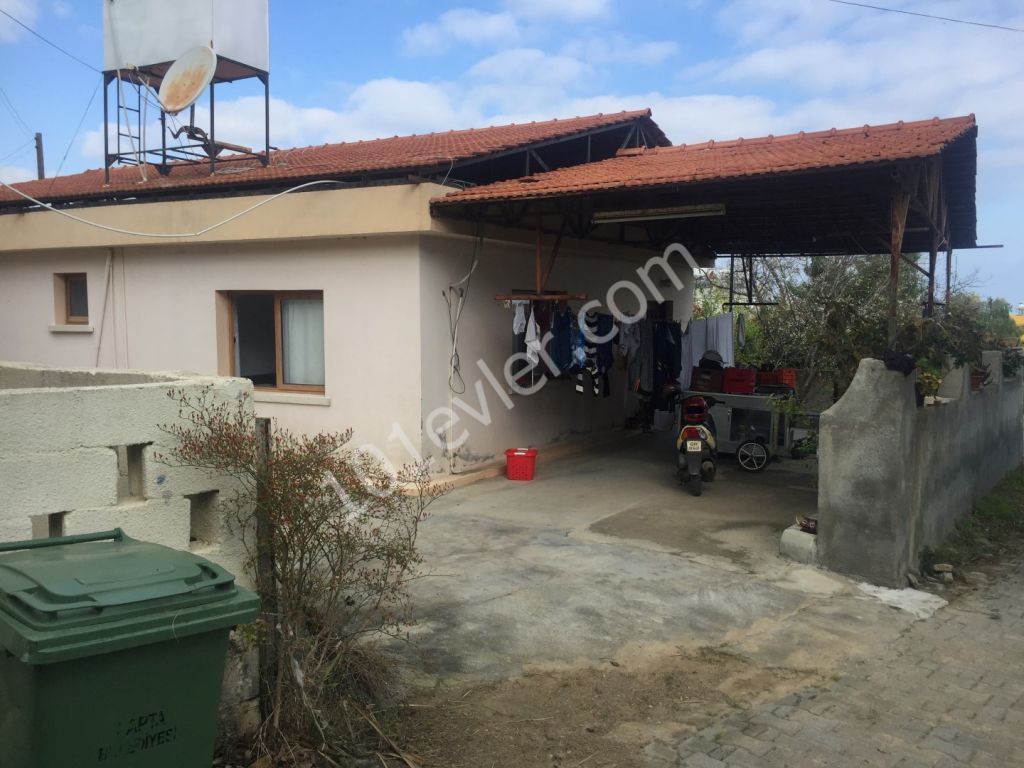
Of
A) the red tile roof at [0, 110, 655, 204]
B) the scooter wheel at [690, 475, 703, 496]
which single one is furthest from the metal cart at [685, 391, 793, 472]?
the red tile roof at [0, 110, 655, 204]

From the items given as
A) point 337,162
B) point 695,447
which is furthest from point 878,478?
point 337,162

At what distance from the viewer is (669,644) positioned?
502 centimetres

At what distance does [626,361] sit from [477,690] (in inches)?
322

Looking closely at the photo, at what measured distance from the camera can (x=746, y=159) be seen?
28.2 feet

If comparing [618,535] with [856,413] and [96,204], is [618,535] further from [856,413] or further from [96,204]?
[96,204]

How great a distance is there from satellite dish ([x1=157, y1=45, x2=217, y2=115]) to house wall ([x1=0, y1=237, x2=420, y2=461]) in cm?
197

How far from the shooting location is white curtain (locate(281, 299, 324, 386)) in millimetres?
10234

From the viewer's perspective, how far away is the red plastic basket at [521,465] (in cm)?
993

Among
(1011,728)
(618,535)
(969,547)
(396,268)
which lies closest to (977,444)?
(969,547)

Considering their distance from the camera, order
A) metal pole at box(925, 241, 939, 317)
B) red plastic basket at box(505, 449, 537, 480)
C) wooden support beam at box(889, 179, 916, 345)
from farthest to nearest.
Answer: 1. red plastic basket at box(505, 449, 537, 480)
2. metal pole at box(925, 241, 939, 317)
3. wooden support beam at box(889, 179, 916, 345)

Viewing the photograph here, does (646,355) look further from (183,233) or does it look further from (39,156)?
(39,156)

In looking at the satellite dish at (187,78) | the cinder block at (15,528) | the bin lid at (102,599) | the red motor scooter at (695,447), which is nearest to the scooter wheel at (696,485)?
the red motor scooter at (695,447)

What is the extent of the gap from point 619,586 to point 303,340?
232 inches

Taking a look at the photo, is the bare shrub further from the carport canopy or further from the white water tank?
the white water tank
